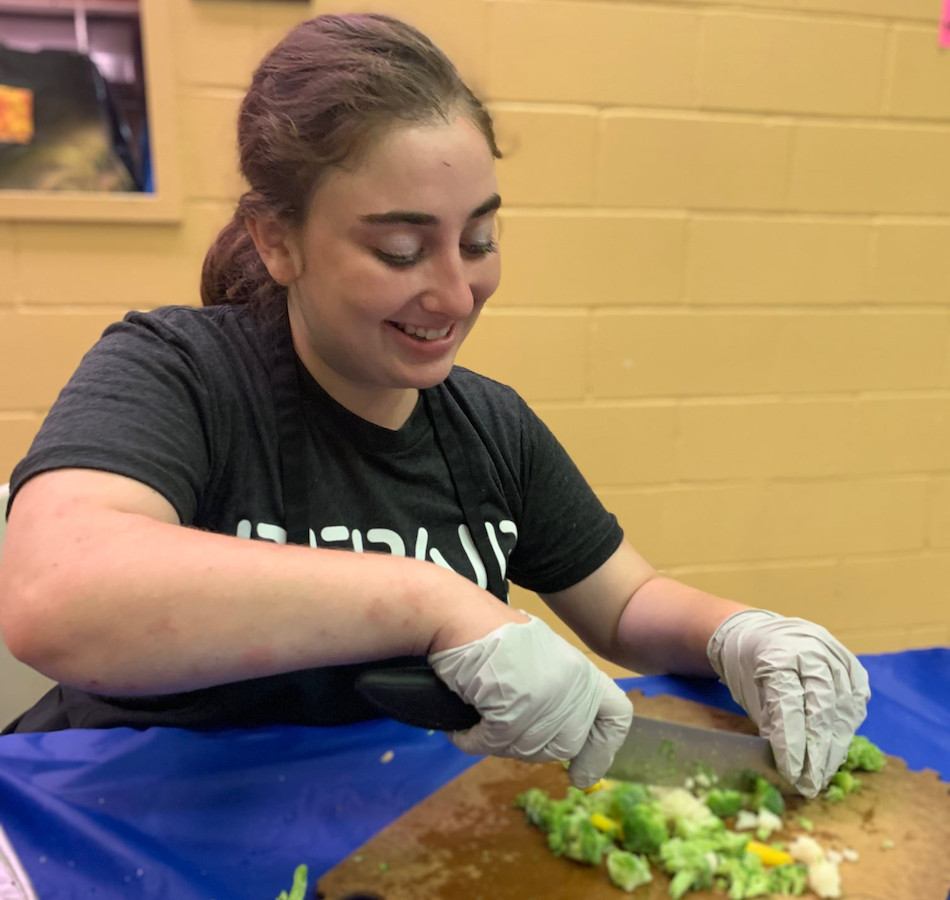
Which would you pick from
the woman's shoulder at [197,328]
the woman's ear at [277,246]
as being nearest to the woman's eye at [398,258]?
the woman's ear at [277,246]

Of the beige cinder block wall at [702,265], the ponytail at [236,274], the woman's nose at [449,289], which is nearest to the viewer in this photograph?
the woman's nose at [449,289]

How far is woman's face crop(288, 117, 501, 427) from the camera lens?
2.48 ft

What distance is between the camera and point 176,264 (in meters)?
1.50

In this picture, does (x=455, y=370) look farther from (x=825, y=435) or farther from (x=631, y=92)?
(x=825, y=435)

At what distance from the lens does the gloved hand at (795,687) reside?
2.71 feet

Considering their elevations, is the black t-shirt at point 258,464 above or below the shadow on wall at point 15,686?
above

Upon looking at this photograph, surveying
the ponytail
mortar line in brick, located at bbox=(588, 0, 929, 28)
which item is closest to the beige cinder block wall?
mortar line in brick, located at bbox=(588, 0, 929, 28)

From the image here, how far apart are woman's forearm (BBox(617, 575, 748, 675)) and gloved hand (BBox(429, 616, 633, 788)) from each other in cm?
28

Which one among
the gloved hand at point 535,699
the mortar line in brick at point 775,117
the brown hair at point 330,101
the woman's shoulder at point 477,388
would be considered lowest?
the gloved hand at point 535,699

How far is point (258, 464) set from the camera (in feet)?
2.91

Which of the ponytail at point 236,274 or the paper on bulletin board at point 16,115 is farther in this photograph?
the paper on bulletin board at point 16,115

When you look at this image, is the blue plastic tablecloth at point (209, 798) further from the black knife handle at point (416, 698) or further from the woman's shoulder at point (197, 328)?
the woman's shoulder at point (197, 328)

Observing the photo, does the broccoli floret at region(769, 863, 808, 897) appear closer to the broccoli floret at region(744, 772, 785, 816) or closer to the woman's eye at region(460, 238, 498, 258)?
the broccoli floret at region(744, 772, 785, 816)

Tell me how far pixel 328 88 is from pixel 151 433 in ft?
1.17
